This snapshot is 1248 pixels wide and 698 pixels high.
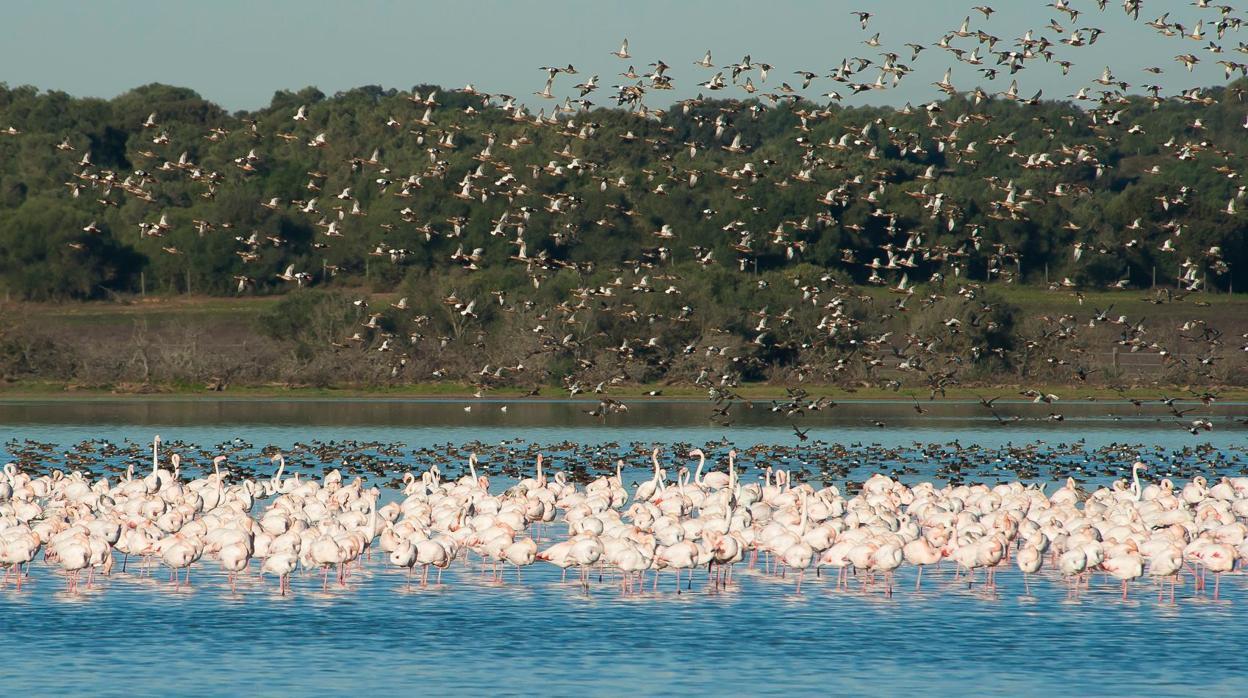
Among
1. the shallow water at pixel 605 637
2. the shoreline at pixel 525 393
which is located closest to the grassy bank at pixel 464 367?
the shoreline at pixel 525 393

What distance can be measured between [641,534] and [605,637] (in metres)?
3.63

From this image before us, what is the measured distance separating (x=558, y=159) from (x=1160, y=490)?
80.7m

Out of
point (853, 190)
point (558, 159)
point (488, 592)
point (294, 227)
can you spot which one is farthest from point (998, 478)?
point (294, 227)

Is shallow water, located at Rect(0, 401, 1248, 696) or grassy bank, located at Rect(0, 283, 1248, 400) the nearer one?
shallow water, located at Rect(0, 401, 1248, 696)

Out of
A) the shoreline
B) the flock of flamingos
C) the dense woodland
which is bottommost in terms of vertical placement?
the flock of flamingos

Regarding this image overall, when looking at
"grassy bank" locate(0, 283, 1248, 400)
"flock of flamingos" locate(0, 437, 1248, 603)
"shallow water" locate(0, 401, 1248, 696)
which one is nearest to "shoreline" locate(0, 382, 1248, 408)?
"grassy bank" locate(0, 283, 1248, 400)

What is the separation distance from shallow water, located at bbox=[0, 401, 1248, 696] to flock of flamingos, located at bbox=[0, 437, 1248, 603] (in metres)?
0.44

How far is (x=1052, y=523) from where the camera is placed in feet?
96.7

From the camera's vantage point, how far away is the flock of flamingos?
26125 millimetres

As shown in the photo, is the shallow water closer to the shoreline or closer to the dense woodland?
the dense woodland

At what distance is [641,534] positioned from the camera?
26.5 m

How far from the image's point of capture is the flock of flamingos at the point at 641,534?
85.7ft

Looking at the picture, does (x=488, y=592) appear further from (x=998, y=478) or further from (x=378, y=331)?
(x=378, y=331)

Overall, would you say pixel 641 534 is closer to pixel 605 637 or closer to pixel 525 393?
pixel 605 637
